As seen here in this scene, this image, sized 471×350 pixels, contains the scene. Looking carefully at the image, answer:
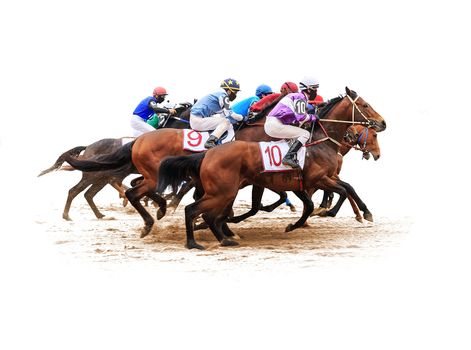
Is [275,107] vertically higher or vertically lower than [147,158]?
higher

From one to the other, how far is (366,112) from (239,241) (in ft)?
9.21

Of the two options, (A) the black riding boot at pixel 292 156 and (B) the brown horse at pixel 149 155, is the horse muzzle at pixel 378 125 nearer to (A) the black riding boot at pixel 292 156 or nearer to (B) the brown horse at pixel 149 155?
(A) the black riding boot at pixel 292 156

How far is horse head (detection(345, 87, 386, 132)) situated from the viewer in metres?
13.1

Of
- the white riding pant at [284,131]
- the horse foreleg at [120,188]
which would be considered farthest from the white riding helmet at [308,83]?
the horse foreleg at [120,188]

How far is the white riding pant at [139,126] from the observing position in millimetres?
15344

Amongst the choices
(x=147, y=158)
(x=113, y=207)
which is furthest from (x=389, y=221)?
(x=113, y=207)

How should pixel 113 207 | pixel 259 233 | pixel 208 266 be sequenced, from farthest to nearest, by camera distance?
pixel 113 207 < pixel 259 233 < pixel 208 266

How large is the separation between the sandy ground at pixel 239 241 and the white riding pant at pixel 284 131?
5.27 ft

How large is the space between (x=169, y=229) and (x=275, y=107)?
2.91 m

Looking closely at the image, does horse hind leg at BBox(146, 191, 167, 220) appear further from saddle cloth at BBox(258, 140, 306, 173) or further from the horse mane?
the horse mane

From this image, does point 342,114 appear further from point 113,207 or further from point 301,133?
point 113,207

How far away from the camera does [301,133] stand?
12594 mm

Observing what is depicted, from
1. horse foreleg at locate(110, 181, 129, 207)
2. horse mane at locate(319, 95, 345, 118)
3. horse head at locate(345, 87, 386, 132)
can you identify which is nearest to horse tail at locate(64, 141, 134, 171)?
horse mane at locate(319, 95, 345, 118)

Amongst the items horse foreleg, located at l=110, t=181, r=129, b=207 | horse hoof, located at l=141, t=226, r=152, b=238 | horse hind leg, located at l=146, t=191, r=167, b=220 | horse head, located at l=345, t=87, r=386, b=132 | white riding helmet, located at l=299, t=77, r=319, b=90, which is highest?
white riding helmet, located at l=299, t=77, r=319, b=90
